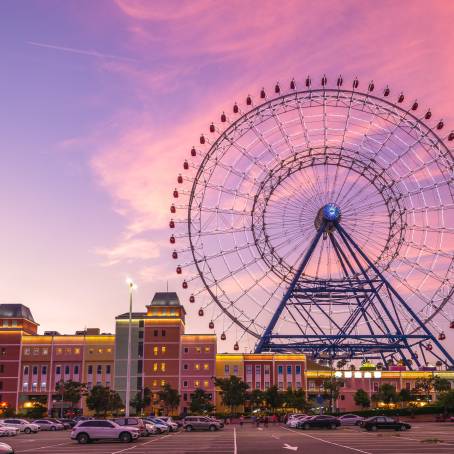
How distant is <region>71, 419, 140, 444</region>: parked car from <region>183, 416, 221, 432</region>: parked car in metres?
22.2

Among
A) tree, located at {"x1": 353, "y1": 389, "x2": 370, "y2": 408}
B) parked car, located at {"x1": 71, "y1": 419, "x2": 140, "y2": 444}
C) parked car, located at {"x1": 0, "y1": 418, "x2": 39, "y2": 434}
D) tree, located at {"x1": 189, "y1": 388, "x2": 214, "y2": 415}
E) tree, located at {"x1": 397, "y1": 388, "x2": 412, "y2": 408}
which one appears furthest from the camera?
tree, located at {"x1": 353, "y1": 389, "x2": 370, "y2": 408}

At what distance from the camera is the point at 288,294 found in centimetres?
8312

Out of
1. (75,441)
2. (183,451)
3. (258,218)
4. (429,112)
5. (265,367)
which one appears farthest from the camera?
(265,367)

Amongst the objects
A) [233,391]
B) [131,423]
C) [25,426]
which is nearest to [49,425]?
[25,426]

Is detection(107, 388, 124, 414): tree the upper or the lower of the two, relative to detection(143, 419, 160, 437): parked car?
upper

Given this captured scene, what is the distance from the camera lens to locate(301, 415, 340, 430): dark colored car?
232 ft

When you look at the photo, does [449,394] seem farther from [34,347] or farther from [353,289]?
[34,347]

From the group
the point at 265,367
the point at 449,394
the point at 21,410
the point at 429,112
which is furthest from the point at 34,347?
the point at 429,112

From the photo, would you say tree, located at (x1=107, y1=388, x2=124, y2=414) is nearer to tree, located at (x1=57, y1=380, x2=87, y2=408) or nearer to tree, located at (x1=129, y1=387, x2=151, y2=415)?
tree, located at (x1=129, y1=387, x2=151, y2=415)

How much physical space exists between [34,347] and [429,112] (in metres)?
105

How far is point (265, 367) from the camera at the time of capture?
147750 mm

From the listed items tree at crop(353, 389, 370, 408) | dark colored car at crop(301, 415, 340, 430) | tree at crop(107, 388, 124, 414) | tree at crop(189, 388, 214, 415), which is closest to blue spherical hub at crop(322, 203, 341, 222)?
dark colored car at crop(301, 415, 340, 430)

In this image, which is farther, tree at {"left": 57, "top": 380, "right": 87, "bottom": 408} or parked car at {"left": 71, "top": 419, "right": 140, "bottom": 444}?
tree at {"left": 57, "top": 380, "right": 87, "bottom": 408}

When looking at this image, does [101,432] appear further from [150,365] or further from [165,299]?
[165,299]
